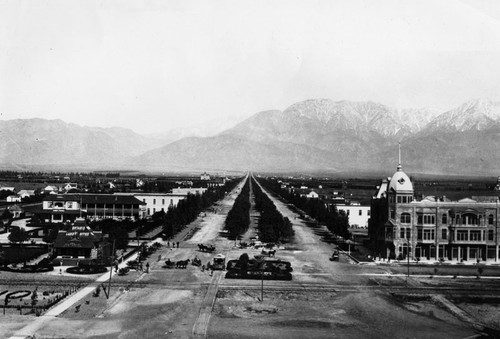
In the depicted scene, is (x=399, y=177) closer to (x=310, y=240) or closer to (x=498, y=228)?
(x=498, y=228)

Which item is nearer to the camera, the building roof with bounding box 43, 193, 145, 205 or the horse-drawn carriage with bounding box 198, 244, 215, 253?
the horse-drawn carriage with bounding box 198, 244, 215, 253

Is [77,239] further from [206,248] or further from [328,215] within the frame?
[328,215]

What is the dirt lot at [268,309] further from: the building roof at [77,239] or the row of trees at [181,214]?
the row of trees at [181,214]

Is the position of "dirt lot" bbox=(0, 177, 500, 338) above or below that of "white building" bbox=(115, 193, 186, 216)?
below

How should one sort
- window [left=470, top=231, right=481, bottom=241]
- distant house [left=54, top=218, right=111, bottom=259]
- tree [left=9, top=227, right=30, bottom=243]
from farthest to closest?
tree [left=9, top=227, right=30, bottom=243], window [left=470, top=231, right=481, bottom=241], distant house [left=54, top=218, right=111, bottom=259]

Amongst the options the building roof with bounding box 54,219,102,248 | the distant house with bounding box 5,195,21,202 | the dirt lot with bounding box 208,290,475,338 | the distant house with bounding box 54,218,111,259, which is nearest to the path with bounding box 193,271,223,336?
the dirt lot with bounding box 208,290,475,338

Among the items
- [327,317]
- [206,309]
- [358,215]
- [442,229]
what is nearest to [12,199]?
[358,215]

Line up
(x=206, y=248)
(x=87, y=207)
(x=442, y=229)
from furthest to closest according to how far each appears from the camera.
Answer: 1. (x=87, y=207)
2. (x=206, y=248)
3. (x=442, y=229)

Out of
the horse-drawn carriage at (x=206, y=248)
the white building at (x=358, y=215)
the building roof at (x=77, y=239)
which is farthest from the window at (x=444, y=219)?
the building roof at (x=77, y=239)

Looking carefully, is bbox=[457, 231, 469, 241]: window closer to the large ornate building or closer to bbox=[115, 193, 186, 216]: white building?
the large ornate building
